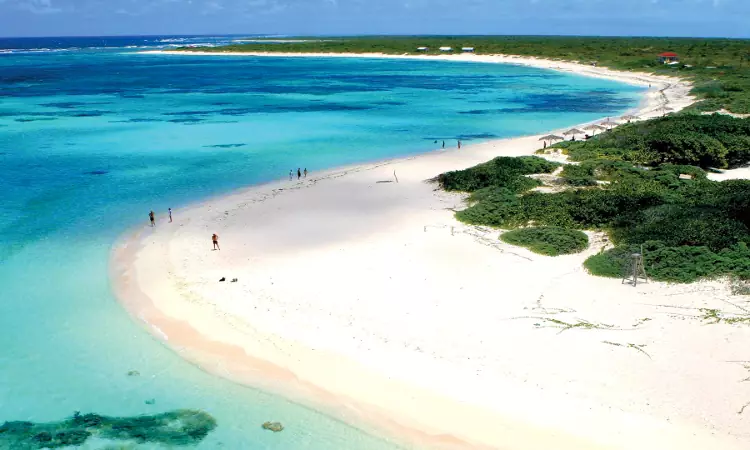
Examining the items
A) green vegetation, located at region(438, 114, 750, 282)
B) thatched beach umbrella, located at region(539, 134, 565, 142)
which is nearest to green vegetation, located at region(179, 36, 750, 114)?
thatched beach umbrella, located at region(539, 134, 565, 142)

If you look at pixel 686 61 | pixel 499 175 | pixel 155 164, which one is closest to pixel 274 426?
pixel 499 175

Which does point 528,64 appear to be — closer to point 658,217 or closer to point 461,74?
point 461,74

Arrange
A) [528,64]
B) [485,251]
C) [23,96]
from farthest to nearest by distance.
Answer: [528,64] → [23,96] → [485,251]

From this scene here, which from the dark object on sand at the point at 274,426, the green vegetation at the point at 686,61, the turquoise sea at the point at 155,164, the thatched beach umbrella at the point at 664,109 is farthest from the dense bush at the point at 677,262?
the thatched beach umbrella at the point at 664,109

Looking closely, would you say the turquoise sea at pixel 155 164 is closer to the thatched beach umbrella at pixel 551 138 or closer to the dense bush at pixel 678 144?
the thatched beach umbrella at pixel 551 138

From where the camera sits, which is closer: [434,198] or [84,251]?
[84,251]

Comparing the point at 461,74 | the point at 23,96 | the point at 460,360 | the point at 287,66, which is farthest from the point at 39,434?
the point at 287,66
